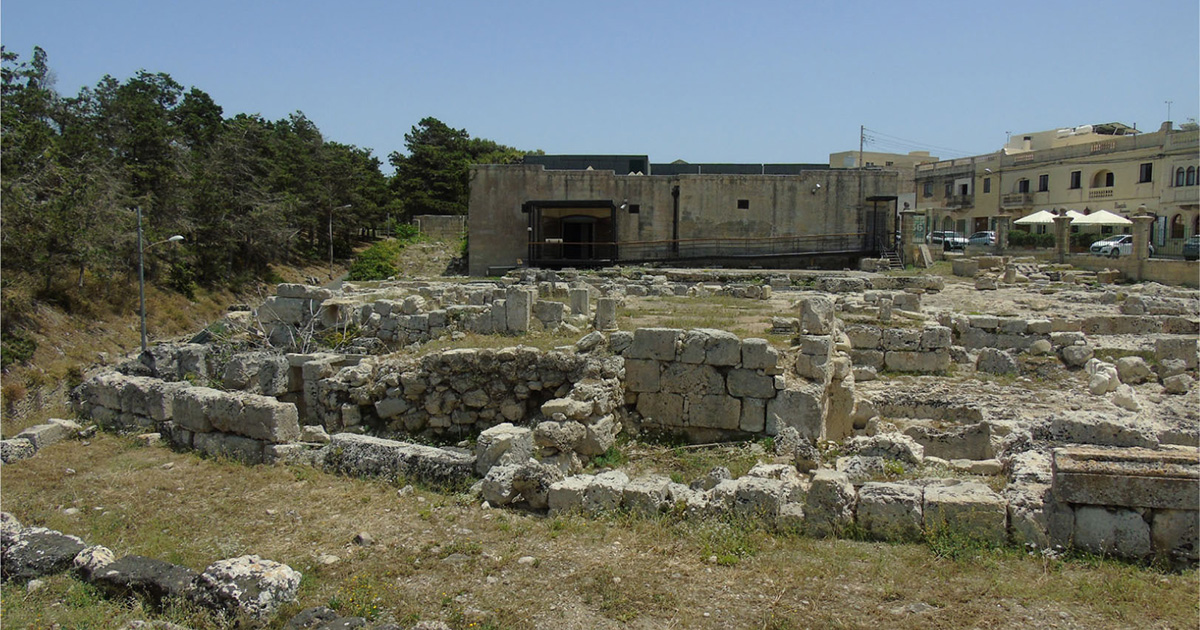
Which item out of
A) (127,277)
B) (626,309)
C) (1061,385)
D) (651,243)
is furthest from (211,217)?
(1061,385)

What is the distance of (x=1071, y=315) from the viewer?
61.8ft

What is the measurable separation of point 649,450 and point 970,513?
179 inches

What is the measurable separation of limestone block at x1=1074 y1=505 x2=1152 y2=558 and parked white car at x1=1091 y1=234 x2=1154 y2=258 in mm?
29126

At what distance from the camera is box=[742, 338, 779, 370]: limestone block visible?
9.70m

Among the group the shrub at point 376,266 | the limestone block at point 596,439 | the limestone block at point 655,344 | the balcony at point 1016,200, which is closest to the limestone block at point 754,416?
the limestone block at point 655,344

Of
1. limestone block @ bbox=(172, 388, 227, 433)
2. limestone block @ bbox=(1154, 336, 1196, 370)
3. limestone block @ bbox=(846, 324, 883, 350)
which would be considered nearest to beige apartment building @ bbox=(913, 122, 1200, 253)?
limestone block @ bbox=(1154, 336, 1196, 370)

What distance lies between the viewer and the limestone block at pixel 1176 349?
14453 millimetres

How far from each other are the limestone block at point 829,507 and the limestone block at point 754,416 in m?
3.50

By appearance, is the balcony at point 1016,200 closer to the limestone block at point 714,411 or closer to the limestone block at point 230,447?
the limestone block at point 714,411

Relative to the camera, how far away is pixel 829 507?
616 centimetres

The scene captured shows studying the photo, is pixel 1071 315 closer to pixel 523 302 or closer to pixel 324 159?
pixel 523 302

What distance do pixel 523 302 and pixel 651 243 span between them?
24.3 metres

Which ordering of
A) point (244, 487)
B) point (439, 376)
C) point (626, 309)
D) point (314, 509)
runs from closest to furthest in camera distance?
1. point (314, 509)
2. point (244, 487)
3. point (439, 376)
4. point (626, 309)

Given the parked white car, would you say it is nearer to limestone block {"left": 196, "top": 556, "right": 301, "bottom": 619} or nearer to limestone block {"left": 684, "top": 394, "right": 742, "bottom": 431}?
limestone block {"left": 684, "top": 394, "right": 742, "bottom": 431}
